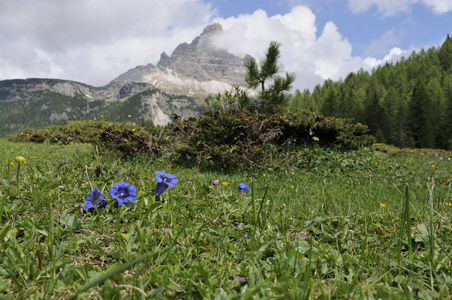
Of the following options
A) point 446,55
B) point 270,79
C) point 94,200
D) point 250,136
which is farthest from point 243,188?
point 446,55

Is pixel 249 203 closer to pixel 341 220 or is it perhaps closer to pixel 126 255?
pixel 341 220

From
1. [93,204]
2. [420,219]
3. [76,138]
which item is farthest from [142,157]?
[76,138]

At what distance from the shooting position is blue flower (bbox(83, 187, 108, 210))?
1.77m

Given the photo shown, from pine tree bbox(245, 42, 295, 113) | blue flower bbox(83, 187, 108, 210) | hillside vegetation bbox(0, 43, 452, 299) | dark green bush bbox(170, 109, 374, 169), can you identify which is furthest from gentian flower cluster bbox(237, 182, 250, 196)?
pine tree bbox(245, 42, 295, 113)

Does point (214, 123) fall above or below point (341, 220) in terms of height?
above

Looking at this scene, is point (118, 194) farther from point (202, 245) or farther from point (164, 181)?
point (202, 245)

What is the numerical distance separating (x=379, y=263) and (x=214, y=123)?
7.37 metres

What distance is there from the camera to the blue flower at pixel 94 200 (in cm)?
177

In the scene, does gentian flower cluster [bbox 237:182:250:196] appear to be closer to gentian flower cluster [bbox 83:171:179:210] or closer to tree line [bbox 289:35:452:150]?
gentian flower cluster [bbox 83:171:179:210]

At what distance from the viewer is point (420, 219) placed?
1959 mm

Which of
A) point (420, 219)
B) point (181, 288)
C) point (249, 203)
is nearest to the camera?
point (181, 288)

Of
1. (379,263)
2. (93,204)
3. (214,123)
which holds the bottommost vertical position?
(379,263)

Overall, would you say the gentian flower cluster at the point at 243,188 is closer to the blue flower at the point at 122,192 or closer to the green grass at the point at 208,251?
the green grass at the point at 208,251

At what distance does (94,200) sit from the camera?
181 cm
